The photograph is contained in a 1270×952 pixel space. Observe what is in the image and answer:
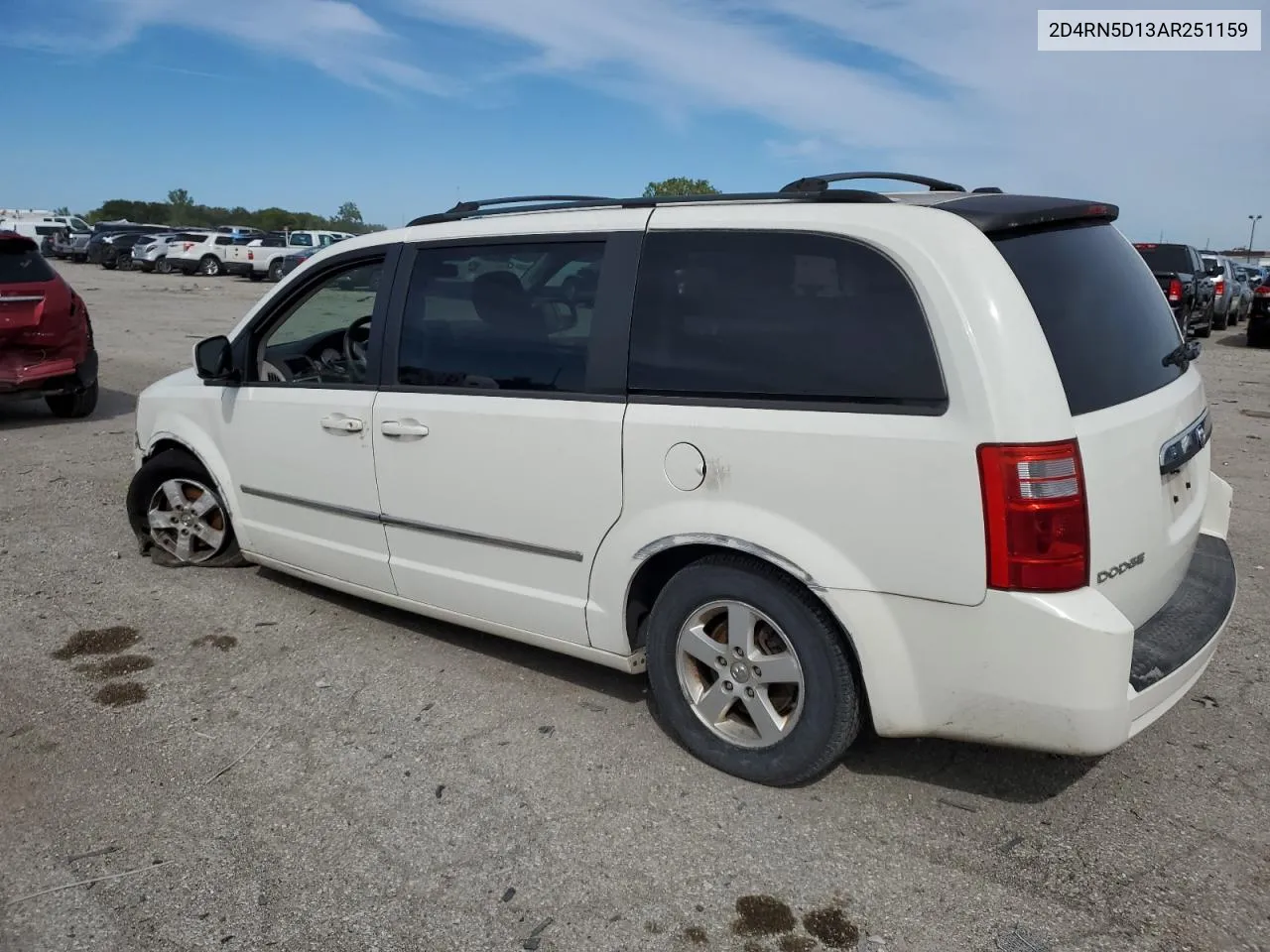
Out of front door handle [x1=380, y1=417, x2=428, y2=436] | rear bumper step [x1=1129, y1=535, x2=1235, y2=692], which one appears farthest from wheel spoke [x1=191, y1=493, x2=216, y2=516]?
rear bumper step [x1=1129, y1=535, x2=1235, y2=692]

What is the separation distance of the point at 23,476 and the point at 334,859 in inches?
230

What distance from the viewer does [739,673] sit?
3236 millimetres

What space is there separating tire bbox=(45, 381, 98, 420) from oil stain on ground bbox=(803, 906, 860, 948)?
8.99 m

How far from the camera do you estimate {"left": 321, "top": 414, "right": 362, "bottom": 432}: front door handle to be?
409cm

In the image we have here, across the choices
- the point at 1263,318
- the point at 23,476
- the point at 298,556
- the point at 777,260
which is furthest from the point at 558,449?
the point at 1263,318

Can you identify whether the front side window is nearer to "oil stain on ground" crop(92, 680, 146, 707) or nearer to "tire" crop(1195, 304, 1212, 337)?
"oil stain on ground" crop(92, 680, 146, 707)

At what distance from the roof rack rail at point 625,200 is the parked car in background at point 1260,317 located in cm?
1801

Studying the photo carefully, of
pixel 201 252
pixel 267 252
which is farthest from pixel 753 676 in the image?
pixel 201 252

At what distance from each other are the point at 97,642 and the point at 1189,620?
14.0ft

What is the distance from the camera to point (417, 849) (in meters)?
2.95

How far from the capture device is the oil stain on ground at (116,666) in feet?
13.5

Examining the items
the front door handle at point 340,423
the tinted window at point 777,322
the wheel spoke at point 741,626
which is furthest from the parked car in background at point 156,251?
the wheel spoke at point 741,626

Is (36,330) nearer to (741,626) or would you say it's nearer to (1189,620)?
(741,626)

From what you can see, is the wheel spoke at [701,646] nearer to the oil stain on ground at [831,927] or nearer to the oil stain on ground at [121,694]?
the oil stain on ground at [831,927]
